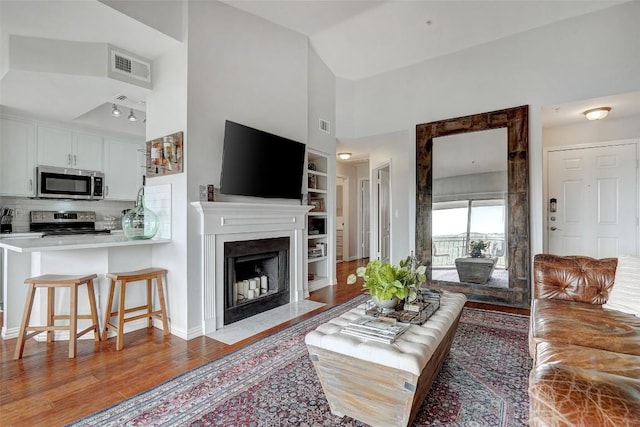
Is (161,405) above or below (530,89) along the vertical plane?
below

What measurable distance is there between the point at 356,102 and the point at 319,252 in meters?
2.52

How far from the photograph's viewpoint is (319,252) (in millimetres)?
4754

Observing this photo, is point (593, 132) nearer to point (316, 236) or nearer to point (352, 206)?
point (316, 236)

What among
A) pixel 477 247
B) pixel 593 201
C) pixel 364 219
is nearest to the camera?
pixel 477 247

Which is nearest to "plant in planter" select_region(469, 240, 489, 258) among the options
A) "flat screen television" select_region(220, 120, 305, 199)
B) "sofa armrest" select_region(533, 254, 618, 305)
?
"sofa armrest" select_region(533, 254, 618, 305)

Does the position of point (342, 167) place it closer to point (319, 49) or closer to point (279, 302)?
point (319, 49)

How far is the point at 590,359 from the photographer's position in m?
1.48

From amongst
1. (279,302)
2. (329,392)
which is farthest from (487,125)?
(329,392)

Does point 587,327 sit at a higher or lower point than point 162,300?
higher

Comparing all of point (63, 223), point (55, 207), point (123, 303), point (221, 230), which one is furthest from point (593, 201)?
point (55, 207)

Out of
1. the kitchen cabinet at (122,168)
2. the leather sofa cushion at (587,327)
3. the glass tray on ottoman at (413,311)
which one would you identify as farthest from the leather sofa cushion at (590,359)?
the kitchen cabinet at (122,168)

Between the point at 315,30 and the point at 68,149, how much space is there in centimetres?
388

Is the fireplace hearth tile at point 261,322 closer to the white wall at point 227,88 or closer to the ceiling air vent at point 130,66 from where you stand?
the white wall at point 227,88

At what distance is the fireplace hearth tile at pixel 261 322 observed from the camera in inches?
112
